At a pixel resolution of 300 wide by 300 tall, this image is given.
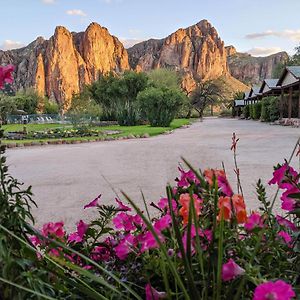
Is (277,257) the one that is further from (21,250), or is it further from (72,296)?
(21,250)

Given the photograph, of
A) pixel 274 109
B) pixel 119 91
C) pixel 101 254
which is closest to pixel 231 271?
pixel 101 254

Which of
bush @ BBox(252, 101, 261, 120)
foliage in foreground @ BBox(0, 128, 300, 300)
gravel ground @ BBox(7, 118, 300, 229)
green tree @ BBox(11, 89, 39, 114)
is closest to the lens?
foliage in foreground @ BBox(0, 128, 300, 300)

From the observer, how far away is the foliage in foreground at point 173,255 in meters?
0.72

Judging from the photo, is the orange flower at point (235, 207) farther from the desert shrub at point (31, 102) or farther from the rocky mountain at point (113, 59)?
the rocky mountain at point (113, 59)

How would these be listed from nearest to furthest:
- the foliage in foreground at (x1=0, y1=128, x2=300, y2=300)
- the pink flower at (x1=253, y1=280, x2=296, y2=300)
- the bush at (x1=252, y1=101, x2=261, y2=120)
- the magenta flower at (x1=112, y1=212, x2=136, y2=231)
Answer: the pink flower at (x1=253, y1=280, x2=296, y2=300), the foliage in foreground at (x1=0, y1=128, x2=300, y2=300), the magenta flower at (x1=112, y1=212, x2=136, y2=231), the bush at (x1=252, y1=101, x2=261, y2=120)

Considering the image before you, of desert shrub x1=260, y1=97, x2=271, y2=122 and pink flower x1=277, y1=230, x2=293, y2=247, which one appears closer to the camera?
pink flower x1=277, y1=230, x2=293, y2=247

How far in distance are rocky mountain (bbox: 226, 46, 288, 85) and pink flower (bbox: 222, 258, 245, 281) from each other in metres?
140

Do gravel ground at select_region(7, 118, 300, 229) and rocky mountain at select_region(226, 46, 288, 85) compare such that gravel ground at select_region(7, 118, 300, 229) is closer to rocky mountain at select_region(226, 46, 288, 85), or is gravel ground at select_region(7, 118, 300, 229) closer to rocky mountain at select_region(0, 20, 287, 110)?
rocky mountain at select_region(0, 20, 287, 110)

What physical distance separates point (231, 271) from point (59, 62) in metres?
98.0

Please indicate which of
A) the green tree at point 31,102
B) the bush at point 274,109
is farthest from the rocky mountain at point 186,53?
the bush at point 274,109

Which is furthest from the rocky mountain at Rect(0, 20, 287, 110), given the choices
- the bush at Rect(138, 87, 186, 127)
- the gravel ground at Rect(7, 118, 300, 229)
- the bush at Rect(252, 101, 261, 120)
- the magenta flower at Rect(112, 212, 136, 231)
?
the magenta flower at Rect(112, 212, 136, 231)

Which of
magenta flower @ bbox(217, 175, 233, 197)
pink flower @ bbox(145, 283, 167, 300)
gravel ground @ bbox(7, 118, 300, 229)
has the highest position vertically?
magenta flower @ bbox(217, 175, 233, 197)

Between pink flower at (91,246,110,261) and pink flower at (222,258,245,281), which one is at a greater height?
pink flower at (222,258,245,281)

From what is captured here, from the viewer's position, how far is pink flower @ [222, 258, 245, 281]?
76 centimetres
